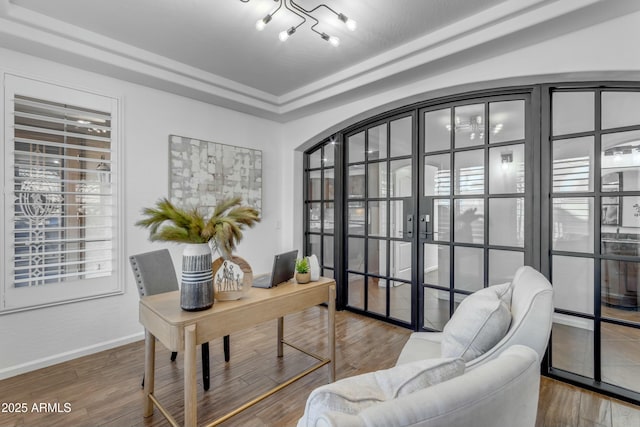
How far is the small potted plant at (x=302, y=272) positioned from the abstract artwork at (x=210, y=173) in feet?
5.94

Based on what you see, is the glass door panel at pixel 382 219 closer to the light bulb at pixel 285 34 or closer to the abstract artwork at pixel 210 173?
the abstract artwork at pixel 210 173

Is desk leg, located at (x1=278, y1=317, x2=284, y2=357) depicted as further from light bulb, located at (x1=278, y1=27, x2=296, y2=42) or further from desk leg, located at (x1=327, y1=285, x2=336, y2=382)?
light bulb, located at (x1=278, y1=27, x2=296, y2=42)

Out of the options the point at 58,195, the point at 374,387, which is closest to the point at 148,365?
the point at 374,387

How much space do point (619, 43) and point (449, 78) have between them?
1.11 metres

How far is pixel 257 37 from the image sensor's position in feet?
8.34

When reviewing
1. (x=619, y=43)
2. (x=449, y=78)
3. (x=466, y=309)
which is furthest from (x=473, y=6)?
(x=466, y=309)

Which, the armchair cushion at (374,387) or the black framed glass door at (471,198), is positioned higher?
the black framed glass door at (471,198)

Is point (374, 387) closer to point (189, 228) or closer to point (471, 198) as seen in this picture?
point (189, 228)

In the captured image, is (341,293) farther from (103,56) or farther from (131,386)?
(103,56)

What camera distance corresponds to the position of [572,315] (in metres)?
2.36

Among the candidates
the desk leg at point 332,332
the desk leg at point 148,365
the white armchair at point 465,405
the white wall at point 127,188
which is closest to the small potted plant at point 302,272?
the desk leg at point 332,332

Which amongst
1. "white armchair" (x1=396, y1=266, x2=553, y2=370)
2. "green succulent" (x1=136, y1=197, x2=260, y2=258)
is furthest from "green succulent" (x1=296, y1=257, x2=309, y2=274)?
"white armchair" (x1=396, y1=266, x2=553, y2=370)

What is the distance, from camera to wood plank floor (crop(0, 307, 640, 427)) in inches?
75.2

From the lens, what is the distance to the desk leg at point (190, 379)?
147 cm
